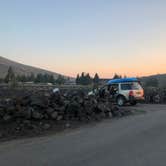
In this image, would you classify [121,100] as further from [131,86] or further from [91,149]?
[91,149]

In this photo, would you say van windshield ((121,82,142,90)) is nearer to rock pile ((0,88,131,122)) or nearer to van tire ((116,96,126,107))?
van tire ((116,96,126,107))

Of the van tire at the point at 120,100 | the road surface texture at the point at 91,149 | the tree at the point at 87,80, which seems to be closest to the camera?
the road surface texture at the point at 91,149

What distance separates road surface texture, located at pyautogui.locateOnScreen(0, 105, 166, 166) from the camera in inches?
289

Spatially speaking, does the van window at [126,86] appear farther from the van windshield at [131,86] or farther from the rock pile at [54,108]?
the rock pile at [54,108]

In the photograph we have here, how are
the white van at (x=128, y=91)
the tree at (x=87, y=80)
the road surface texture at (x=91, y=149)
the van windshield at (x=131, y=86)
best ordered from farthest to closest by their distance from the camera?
the tree at (x=87, y=80) → the van windshield at (x=131, y=86) → the white van at (x=128, y=91) → the road surface texture at (x=91, y=149)

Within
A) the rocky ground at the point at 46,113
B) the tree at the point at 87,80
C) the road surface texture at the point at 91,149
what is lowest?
the road surface texture at the point at 91,149

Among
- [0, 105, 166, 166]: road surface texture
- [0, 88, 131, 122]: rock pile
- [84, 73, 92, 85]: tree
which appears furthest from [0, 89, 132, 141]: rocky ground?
[84, 73, 92, 85]: tree

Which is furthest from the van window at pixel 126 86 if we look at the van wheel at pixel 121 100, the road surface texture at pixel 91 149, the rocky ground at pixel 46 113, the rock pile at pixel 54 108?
the road surface texture at pixel 91 149

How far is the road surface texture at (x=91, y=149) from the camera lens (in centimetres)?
735

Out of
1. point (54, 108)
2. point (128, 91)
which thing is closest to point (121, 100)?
point (128, 91)

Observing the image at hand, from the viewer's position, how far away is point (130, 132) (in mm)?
11766

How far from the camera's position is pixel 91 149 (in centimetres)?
868

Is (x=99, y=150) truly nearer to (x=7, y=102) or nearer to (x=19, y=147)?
(x=19, y=147)

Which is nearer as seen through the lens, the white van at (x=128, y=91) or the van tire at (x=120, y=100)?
the white van at (x=128, y=91)
